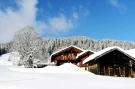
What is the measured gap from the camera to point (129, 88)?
17.0 meters

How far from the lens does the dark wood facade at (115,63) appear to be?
4303cm

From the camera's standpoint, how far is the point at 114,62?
43.6m

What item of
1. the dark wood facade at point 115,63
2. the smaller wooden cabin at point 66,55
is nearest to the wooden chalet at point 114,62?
the dark wood facade at point 115,63

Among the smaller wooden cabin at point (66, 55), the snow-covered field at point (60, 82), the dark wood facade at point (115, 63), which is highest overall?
the smaller wooden cabin at point (66, 55)

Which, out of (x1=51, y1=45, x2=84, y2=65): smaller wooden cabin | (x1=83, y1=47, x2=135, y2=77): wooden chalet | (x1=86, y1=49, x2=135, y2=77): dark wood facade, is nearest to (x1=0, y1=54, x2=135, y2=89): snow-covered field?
(x1=83, y1=47, x2=135, y2=77): wooden chalet

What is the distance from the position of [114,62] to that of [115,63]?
0.21 meters

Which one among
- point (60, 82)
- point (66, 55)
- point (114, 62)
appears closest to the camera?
point (60, 82)

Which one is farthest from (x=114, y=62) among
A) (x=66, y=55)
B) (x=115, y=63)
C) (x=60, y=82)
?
(x=66, y=55)

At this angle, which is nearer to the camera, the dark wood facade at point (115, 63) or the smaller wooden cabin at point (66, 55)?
the dark wood facade at point (115, 63)

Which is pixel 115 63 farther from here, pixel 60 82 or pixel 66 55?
pixel 66 55

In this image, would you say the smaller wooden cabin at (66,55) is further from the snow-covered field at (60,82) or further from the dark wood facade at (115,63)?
the snow-covered field at (60,82)

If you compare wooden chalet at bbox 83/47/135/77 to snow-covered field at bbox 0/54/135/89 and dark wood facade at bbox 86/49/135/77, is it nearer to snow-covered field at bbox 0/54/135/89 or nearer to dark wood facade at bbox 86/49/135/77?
dark wood facade at bbox 86/49/135/77

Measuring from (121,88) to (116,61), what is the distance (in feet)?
88.3

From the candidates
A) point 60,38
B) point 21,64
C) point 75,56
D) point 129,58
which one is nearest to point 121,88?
point 129,58
